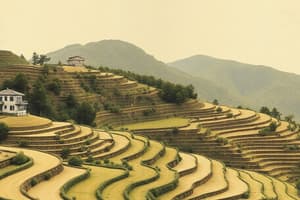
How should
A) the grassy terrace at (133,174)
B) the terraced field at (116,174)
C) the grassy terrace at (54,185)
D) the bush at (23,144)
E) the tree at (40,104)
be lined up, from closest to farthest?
the grassy terrace at (54,185) < the terraced field at (116,174) < the grassy terrace at (133,174) < the bush at (23,144) < the tree at (40,104)

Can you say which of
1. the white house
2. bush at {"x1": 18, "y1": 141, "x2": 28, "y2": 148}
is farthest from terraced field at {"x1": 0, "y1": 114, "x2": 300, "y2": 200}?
the white house

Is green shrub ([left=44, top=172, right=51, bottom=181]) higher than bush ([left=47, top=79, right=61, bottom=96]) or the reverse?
the reverse

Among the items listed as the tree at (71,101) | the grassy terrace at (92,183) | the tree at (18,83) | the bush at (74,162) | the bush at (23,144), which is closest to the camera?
the grassy terrace at (92,183)

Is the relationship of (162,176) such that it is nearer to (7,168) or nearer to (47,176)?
(47,176)

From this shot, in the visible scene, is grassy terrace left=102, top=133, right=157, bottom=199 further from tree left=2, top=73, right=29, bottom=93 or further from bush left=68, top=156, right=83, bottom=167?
tree left=2, top=73, right=29, bottom=93

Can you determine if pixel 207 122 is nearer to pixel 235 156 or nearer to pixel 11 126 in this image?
pixel 235 156

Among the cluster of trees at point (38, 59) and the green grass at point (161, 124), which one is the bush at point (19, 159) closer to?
the green grass at point (161, 124)

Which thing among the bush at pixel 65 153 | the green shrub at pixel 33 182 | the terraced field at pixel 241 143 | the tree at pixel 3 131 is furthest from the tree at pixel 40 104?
the green shrub at pixel 33 182

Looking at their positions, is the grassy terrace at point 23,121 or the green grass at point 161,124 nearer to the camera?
the grassy terrace at point 23,121
